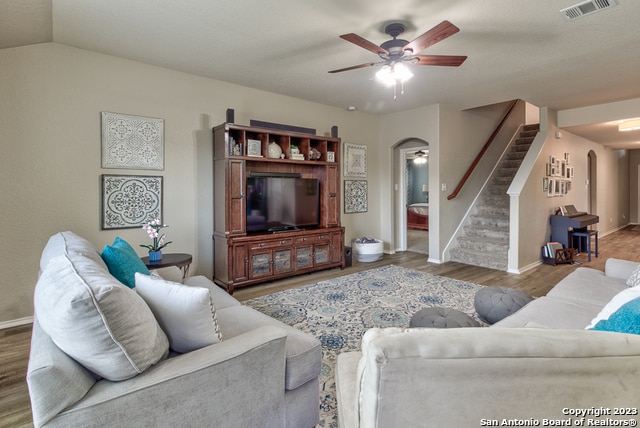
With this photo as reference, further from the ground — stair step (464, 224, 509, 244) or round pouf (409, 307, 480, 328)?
stair step (464, 224, 509, 244)

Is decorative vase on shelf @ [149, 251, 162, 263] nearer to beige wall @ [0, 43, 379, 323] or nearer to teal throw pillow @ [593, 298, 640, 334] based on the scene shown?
beige wall @ [0, 43, 379, 323]

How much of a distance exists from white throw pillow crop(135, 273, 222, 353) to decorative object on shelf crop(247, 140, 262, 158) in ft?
9.50

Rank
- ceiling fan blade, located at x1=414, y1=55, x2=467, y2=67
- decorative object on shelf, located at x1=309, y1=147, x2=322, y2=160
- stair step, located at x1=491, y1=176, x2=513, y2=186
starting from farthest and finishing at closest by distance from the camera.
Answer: stair step, located at x1=491, y1=176, x2=513, y2=186, decorative object on shelf, located at x1=309, y1=147, x2=322, y2=160, ceiling fan blade, located at x1=414, y1=55, x2=467, y2=67

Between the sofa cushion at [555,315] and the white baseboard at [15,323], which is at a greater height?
the sofa cushion at [555,315]

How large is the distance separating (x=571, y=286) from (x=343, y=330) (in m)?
1.75

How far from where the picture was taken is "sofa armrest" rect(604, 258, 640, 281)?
2535 mm

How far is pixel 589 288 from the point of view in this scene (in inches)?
92.2

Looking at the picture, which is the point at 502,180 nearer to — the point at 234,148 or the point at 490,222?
the point at 490,222

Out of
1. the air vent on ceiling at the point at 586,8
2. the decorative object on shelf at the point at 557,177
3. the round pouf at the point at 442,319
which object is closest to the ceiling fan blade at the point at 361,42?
the air vent on ceiling at the point at 586,8

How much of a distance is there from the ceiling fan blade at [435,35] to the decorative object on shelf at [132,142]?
2793 millimetres

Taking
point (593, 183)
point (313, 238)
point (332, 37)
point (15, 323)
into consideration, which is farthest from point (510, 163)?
point (15, 323)

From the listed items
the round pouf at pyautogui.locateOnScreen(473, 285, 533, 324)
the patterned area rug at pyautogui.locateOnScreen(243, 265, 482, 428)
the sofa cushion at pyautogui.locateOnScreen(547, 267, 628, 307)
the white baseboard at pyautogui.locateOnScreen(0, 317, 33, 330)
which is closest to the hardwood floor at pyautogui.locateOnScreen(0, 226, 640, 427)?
the white baseboard at pyautogui.locateOnScreen(0, 317, 33, 330)

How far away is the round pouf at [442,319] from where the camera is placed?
6.91 feet

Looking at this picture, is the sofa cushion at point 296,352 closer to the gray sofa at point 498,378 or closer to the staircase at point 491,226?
the gray sofa at point 498,378
